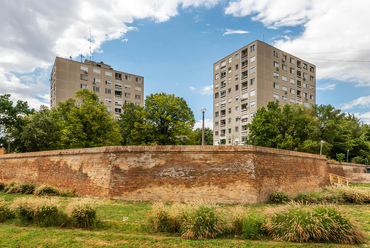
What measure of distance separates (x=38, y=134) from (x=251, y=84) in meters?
39.1

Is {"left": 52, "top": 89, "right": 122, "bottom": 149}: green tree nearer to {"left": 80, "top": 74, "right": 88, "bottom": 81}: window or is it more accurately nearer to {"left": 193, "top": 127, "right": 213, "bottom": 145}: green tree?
{"left": 80, "top": 74, "right": 88, "bottom": 81}: window

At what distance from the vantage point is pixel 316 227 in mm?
7359

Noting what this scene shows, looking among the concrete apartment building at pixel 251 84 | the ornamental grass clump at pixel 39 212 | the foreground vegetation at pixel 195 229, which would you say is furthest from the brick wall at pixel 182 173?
the concrete apartment building at pixel 251 84

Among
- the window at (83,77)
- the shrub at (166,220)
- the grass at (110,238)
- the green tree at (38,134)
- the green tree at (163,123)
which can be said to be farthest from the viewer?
the window at (83,77)

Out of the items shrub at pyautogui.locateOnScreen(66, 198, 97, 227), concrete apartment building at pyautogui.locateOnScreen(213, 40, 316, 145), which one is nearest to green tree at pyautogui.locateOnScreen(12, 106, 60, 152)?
shrub at pyautogui.locateOnScreen(66, 198, 97, 227)

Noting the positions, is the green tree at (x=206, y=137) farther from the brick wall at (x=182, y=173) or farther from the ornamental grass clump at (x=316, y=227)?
the ornamental grass clump at (x=316, y=227)

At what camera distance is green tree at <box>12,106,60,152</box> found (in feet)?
103

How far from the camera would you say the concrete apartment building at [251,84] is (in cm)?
5147

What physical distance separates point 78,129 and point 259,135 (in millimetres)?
24091

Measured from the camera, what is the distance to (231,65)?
189 ft

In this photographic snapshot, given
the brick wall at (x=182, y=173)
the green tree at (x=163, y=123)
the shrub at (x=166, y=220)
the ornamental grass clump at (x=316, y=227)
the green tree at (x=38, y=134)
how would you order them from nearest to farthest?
the ornamental grass clump at (x=316, y=227) → the shrub at (x=166, y=220) → the brick wall at (x=182, y=173) → the green tree at (x=38, y=134) → the green tree at (x=163, y=123)

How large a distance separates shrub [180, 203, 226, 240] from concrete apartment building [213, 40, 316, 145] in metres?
44.0

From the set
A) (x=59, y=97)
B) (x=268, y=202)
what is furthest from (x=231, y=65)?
(x=268, y=202)

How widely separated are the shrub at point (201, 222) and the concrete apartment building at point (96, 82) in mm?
53576
